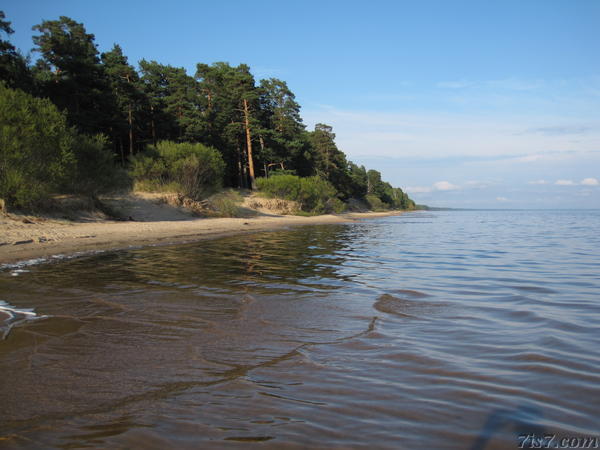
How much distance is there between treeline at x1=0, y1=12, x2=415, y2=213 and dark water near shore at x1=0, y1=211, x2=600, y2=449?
12617 mm

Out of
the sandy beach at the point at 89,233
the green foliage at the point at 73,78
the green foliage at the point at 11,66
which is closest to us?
the sandy beach at the point at 89,233

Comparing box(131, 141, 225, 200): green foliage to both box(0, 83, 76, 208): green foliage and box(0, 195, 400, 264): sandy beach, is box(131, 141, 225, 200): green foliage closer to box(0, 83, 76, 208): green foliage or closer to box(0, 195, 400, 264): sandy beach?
box(0, 195, 400, 264): sandy beach

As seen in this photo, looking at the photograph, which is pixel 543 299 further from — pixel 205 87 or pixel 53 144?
pixel 205 87

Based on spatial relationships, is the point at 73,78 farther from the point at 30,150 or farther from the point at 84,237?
the point at 84,237

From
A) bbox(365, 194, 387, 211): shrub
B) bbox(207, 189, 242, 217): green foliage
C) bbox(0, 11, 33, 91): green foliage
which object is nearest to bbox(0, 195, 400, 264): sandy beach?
bbox(207, 189, 242, 217): green foliage

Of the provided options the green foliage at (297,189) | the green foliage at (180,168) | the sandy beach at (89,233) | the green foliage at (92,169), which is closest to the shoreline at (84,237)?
the sandy beach at (89,233)

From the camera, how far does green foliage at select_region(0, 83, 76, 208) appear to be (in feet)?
52.1

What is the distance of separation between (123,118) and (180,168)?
12.7 m

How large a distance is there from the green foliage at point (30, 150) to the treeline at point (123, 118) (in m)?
0.05

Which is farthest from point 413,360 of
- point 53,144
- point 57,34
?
point 57,34

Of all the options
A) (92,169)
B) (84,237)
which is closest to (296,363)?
(84,237)

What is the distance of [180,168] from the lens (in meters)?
28.7

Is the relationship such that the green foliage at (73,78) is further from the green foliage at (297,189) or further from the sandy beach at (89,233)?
the green foliage at (297,189)

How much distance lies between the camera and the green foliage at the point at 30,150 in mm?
15867
